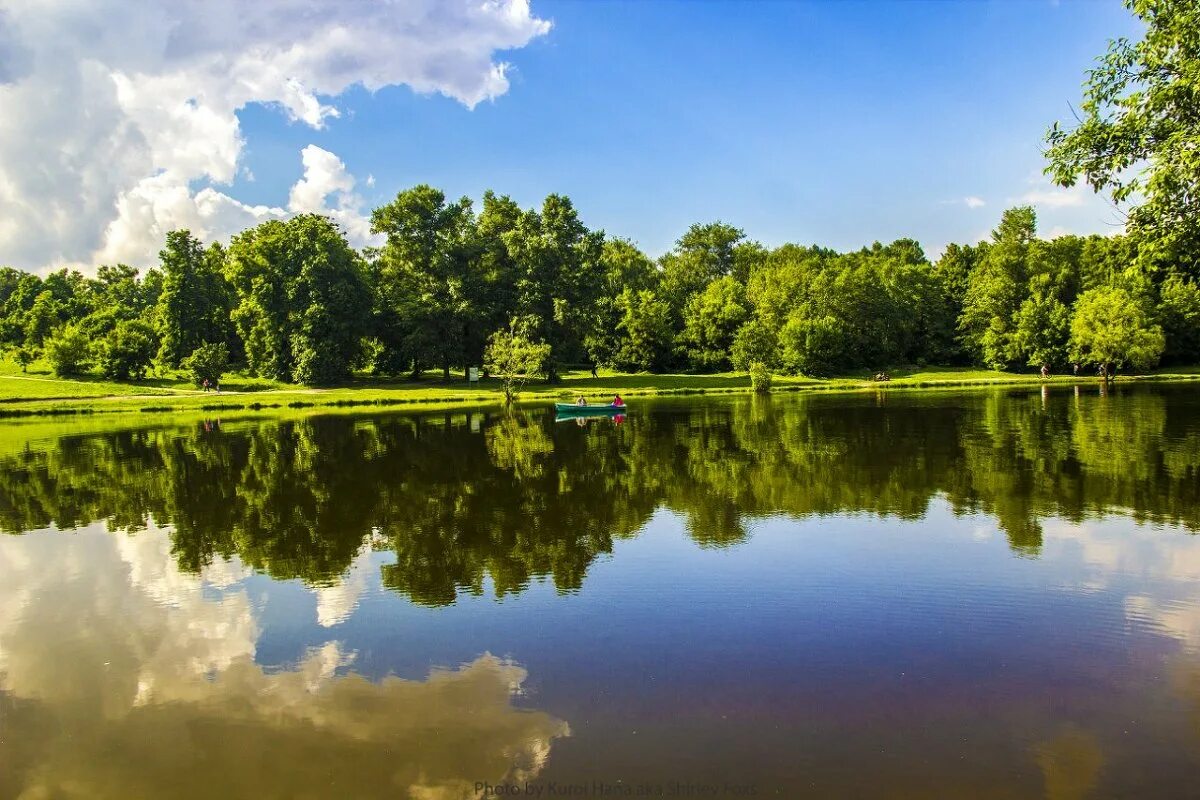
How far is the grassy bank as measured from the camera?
70.0 meters

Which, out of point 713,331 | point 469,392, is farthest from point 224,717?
point 713,331

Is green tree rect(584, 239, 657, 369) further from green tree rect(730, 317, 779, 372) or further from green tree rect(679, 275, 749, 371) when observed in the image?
green tree rect(730, 317, 779, 372)

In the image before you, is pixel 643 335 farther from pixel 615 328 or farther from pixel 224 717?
pixel 224 717

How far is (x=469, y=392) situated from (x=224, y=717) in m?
70.2

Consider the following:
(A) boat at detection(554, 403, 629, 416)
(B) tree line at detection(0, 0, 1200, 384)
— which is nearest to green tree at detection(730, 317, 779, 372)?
(B) tree line at detection(0, 0, 1200, 384)

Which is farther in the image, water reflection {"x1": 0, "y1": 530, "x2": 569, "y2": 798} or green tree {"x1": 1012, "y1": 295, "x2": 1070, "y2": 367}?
green tree {"x1": 1012, "y1": 295, "x2": 1070, "y2": 367}

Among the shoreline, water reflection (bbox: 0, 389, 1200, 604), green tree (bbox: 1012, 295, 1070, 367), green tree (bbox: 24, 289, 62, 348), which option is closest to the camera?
water reflection (bbox: 0, 389, 1200, 604)

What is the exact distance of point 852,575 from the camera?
1391cm

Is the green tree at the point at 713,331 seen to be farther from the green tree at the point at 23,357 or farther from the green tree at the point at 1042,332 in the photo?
the green tree at the point at 23,357

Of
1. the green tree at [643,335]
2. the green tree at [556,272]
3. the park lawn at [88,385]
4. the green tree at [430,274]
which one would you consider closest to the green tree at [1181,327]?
the green tree at [643,335]

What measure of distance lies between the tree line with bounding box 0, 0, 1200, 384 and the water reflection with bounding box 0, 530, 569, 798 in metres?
64.2

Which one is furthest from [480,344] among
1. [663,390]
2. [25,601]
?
[25,601]

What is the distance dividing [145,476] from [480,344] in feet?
205

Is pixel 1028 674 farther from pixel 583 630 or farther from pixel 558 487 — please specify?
pixel 558 487
